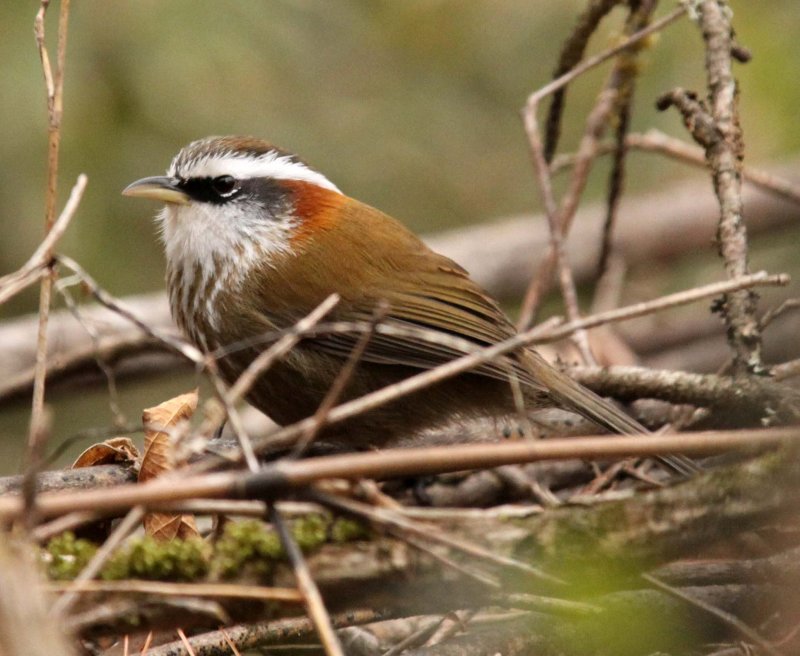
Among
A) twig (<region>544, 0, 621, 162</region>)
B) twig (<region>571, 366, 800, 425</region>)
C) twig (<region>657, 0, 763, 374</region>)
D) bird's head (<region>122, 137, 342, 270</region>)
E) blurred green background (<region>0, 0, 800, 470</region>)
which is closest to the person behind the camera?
twig (<region>571, 366, 800, 425</region>)

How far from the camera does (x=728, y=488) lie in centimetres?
254

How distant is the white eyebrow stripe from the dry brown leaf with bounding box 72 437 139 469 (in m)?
1.34

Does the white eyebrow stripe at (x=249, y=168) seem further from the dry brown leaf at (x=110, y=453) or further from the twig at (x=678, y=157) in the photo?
the dry brown leaf at (x=110, y=453)

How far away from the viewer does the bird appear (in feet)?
13.6

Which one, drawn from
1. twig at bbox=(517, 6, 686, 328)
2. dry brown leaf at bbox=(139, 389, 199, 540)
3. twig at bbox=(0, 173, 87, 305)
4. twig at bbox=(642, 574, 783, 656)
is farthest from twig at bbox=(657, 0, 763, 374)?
twig at bbox=(0, 173, 87, 305)

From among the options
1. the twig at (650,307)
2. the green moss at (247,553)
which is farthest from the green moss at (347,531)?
the twig at (650,307)

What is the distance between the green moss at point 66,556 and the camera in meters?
2.54

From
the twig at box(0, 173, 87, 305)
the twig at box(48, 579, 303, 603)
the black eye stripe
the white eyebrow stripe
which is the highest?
the white eyebrow stripe

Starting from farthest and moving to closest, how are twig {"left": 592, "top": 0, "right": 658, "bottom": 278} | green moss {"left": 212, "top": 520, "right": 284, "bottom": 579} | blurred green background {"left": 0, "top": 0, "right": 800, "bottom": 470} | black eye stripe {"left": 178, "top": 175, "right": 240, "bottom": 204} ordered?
blurred green background {"left": 0, "top": 0, "right": 800, "bottom": 470}, twig {"left": 592, "top": 0, "right": 658, "bottom": 278}, black eye stripe {"left": 178, "top": 175, "right": 240, "bottom": 204}, green moss {"left": 212, "top": 520, "right": 284, "bottom": 579}

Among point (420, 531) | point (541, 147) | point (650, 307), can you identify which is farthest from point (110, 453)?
point (541, 147)

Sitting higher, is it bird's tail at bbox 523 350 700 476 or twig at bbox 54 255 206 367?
twig at bbox 54 255 206 367

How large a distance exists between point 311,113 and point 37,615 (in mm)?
5885

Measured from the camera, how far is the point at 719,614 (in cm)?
276

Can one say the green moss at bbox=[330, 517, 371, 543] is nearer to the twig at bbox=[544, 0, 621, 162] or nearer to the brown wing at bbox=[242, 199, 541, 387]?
the brown wing at bbox=[242, 199, 541, 387]
